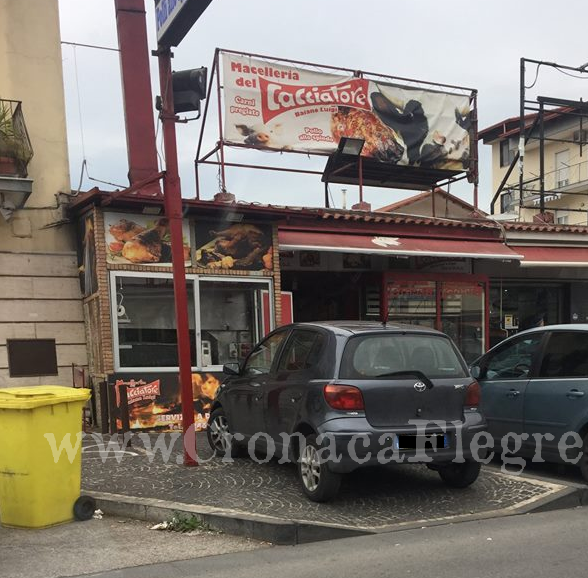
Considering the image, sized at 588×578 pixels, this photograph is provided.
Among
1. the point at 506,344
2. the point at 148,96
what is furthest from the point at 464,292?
the point at 148,96

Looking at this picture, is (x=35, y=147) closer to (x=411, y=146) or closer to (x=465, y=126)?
(x=411, y=146)

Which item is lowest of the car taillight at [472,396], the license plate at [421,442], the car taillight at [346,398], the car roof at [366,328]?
the license plate at [421,442]

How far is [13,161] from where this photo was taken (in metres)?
9.22

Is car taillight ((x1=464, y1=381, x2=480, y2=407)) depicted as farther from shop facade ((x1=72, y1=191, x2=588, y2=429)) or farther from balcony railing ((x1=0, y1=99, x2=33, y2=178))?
balcony railing ((x1=0, y1=99, x2=33, y2=178))

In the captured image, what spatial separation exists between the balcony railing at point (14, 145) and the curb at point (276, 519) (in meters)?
5.48

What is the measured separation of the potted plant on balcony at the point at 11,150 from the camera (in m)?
9.12

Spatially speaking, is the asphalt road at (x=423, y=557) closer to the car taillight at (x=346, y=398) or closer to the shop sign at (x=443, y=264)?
the car taillight at (x=346, y=398)

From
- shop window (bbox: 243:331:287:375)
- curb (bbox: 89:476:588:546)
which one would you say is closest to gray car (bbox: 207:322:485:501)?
shop window (bbox: 243:331:287:375)

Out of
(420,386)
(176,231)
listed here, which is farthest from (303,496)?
(176,231)

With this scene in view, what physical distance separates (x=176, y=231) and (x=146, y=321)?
3.30 metres

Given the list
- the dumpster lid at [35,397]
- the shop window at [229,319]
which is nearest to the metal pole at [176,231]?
the dumpster lid at [35,397]

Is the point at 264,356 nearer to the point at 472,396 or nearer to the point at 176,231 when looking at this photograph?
the point at 176,231

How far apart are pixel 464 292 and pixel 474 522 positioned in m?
8.17

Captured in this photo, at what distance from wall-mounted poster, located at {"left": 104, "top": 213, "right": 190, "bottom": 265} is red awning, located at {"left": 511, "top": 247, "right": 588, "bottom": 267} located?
6947mm
